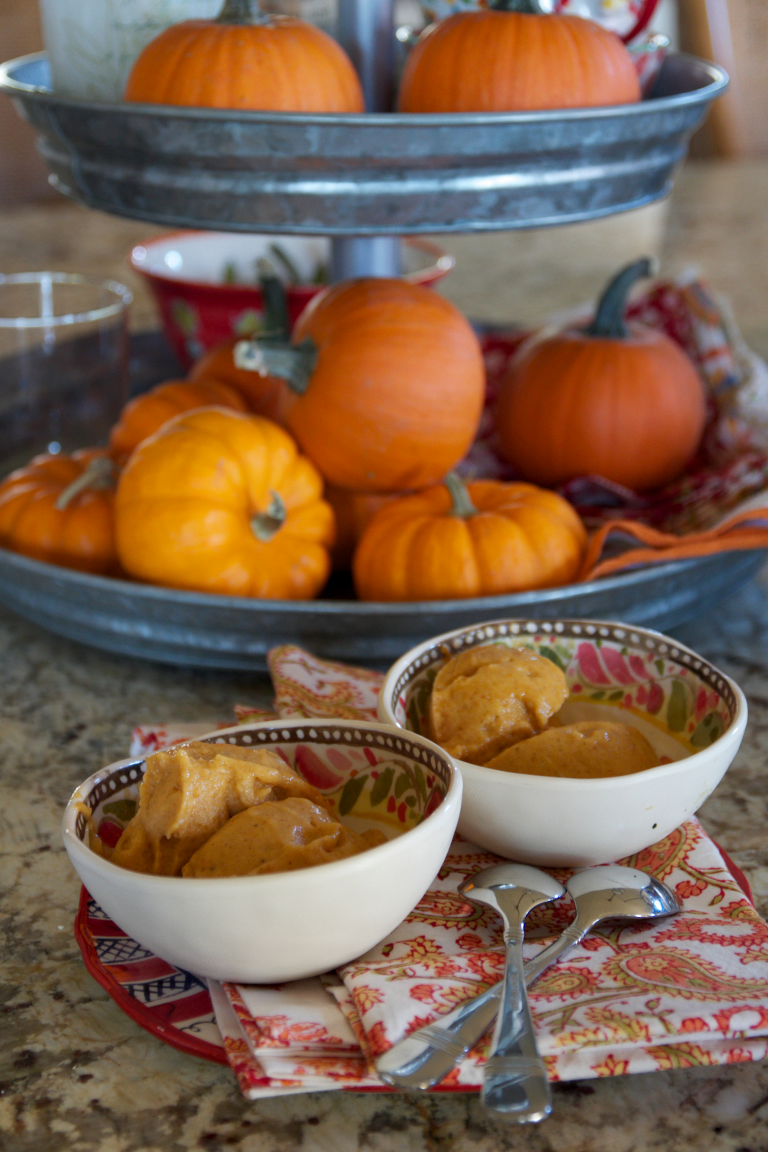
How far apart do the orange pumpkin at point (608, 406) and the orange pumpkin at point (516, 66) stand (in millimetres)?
218

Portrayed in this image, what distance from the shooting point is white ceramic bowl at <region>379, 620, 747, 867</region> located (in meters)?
0.35

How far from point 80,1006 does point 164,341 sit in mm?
755

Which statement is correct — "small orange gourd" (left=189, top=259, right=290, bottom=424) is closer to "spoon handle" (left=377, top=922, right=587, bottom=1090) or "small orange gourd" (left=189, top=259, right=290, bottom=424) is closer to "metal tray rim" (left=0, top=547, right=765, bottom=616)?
"metal tray rim" (left=0, top=547, right=765, bottom=616)

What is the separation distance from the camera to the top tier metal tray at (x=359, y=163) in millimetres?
470

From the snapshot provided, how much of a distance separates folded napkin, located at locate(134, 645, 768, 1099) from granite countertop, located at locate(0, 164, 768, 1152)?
2 centimetres

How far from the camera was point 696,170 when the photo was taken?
70.1 inches

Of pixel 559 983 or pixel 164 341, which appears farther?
pixel 164 341

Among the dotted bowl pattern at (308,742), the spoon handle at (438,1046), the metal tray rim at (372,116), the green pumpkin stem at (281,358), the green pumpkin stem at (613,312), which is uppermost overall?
the metal tray rim at (372,116)

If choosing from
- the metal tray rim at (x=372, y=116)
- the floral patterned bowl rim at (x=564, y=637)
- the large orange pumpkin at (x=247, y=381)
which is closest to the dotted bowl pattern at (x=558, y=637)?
the floral patterned bowl rim at (x=564, y=637)

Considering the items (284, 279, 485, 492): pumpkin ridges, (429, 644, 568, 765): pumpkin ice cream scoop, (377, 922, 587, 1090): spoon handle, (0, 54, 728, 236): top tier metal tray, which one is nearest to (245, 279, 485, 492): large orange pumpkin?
(284, 279, 485, 492): pumpkin ridges

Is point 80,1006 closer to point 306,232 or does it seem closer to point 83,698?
point 83,698

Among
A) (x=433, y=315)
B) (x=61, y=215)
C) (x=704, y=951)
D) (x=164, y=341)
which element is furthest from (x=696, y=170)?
(x=704, y=951)

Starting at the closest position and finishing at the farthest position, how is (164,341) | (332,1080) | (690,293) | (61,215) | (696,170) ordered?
(332,1080), (690,293), (164,341), (61,215), (696,170)

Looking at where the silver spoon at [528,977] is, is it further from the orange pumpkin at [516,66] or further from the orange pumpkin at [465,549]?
the orange pumpkin at [516,66]
